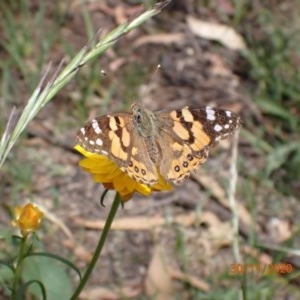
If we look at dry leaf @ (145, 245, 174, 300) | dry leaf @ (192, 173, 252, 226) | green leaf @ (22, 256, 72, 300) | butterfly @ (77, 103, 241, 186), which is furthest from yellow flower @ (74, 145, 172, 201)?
dry leaf @ (192, 173, 252, 226)

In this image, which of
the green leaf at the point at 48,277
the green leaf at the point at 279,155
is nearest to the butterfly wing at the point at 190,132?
the green leaf at the point at 48,277

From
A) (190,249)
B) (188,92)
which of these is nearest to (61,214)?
(190,249)

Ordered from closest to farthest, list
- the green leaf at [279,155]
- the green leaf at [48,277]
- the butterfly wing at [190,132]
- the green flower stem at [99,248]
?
the green flower stem at [99,248] → the butterfly wing at [190,132] → the green leaf at [48,277] → the green leaf at [279,155]

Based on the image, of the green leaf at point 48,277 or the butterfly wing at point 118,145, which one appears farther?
the green leaf at point 48,277

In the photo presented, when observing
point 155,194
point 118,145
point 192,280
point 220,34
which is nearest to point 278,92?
point 220,34

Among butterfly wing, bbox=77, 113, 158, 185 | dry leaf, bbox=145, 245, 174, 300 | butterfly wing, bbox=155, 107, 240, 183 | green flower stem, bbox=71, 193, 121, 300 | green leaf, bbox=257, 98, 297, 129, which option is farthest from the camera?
green leaf, bbox=257, 98, 297, 129

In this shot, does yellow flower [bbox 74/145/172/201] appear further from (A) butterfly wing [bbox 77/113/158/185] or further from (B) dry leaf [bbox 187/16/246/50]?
(B) dry leaf [bbox 187/16/246/50]

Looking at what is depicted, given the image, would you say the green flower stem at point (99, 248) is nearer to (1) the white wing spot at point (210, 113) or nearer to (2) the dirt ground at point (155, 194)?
(1) the white wing spot at point (210, 113)
